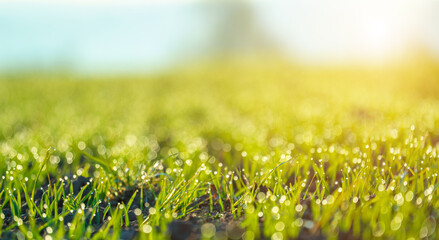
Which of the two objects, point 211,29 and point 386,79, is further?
point 211,29

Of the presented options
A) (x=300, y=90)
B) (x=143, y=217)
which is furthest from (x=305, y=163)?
(x=300, y=90)

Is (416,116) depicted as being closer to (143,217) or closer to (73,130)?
(143,217)

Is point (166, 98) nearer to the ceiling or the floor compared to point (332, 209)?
nearer to the floor

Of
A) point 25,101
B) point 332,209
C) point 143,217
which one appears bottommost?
point 25,101

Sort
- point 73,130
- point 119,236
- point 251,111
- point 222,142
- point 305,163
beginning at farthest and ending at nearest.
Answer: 1. point 251,111
2. point 73,130
3. point 222,142
4. point 305,163
5. point 119,236

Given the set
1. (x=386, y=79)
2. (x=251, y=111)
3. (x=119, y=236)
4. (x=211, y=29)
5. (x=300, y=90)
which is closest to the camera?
(x=119, y=236)

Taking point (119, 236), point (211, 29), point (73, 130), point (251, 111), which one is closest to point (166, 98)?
point (251, 111)
